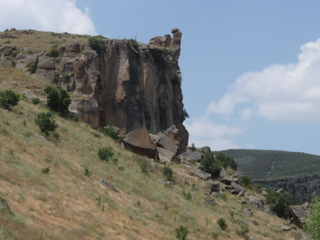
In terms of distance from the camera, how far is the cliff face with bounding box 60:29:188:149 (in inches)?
1847

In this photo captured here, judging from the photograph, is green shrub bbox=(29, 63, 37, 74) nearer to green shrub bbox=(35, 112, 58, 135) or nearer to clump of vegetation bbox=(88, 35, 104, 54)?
clump of vegetation bbox=(88, 35, 104, 54)

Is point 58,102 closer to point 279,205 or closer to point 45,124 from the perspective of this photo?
point 45,124

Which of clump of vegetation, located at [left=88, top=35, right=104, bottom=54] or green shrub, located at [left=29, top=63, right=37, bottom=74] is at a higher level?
clump of vegetation, located at [left=88, top=35, right=104, bottom=54]

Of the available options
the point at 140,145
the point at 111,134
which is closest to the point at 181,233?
the point at 140,145

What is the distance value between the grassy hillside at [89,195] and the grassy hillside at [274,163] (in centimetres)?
8055

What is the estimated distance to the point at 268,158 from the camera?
142875 mm

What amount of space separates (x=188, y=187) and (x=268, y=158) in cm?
11338

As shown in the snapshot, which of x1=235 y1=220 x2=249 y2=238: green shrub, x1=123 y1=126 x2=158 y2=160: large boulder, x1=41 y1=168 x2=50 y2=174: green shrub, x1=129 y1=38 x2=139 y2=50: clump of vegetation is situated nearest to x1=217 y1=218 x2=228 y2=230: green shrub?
x1=235 y1=220 x2=249 y2=238: green shrub

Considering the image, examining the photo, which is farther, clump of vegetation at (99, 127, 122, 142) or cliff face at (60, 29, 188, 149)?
cliff face at (60, 29, 188, 149)

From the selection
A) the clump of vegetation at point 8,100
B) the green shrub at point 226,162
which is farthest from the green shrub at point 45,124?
the green shrub at point 226,162

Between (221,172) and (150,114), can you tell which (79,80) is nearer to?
(150,114)

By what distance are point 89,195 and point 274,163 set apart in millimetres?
120830

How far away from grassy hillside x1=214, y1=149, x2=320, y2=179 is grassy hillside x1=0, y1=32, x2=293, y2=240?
264ft

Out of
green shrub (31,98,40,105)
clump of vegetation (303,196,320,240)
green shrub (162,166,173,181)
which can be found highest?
green shrub (31,98,40,105)
